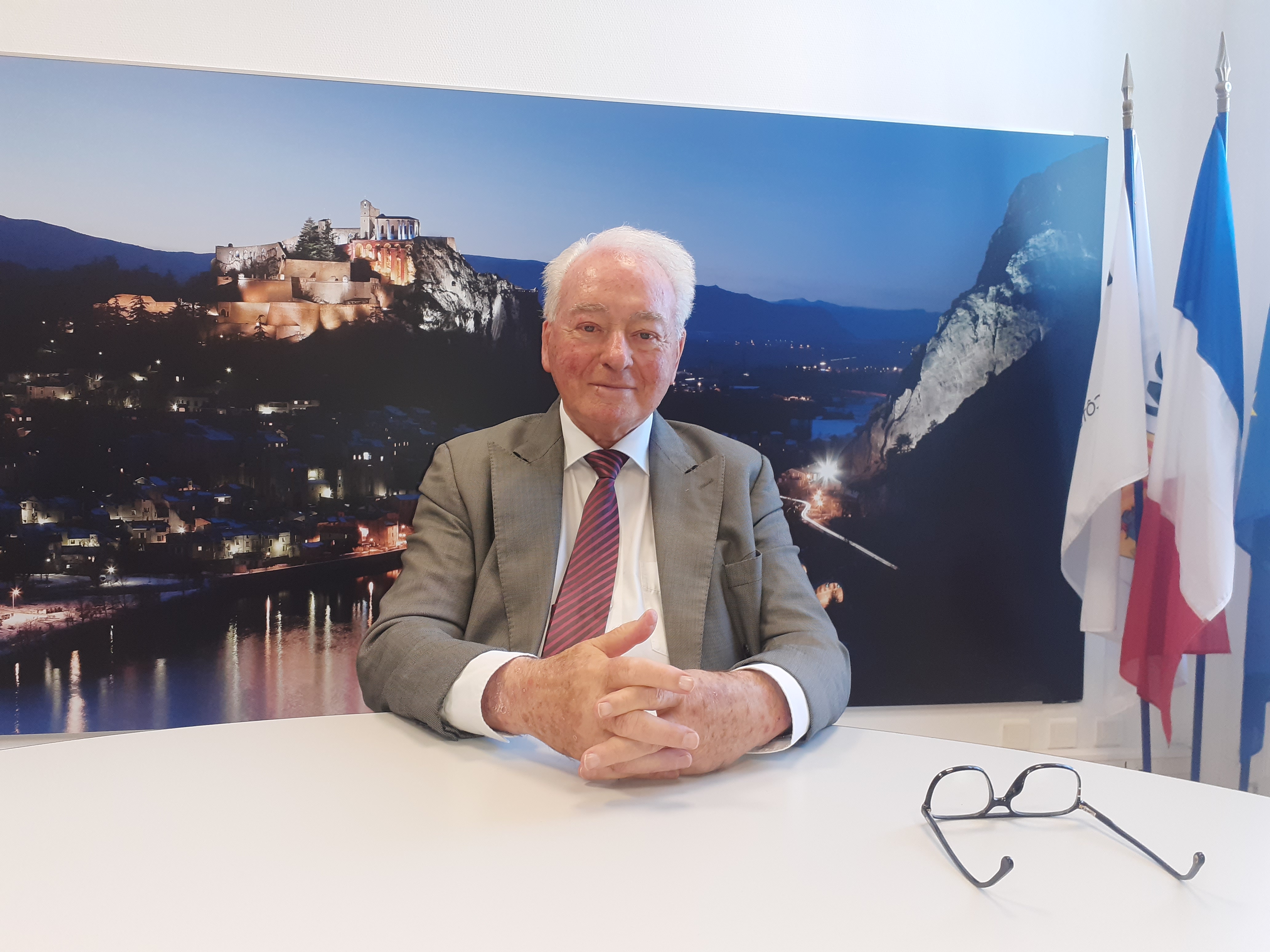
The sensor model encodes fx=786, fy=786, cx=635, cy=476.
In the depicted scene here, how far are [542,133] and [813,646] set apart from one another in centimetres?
155

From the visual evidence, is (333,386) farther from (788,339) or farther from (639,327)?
(788,339)

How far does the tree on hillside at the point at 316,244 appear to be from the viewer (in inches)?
80.3

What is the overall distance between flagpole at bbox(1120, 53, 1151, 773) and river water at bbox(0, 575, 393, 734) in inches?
82.7

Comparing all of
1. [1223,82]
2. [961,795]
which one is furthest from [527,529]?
[1223,82]

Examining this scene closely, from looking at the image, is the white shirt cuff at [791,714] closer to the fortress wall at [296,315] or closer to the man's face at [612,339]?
the man's face at [612,339]

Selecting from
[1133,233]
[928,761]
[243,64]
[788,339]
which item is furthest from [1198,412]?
[243,64]

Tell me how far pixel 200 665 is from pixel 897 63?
8.28ft

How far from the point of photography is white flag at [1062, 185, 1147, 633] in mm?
2098

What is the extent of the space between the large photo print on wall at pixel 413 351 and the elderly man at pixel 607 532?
48 cm

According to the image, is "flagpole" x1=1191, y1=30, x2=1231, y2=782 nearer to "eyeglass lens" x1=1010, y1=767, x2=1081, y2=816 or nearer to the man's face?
"eyeglass lens" x1=1010, y1=767, x2=1081, y2=816

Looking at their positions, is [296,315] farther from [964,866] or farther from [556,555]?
[964,866]

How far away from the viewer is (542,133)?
2.13 meters

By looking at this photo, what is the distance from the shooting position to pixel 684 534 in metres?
1.58

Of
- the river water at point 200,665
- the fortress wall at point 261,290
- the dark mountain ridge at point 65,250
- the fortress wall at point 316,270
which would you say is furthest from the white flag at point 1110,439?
the dark mountain ridge at point 65,250
